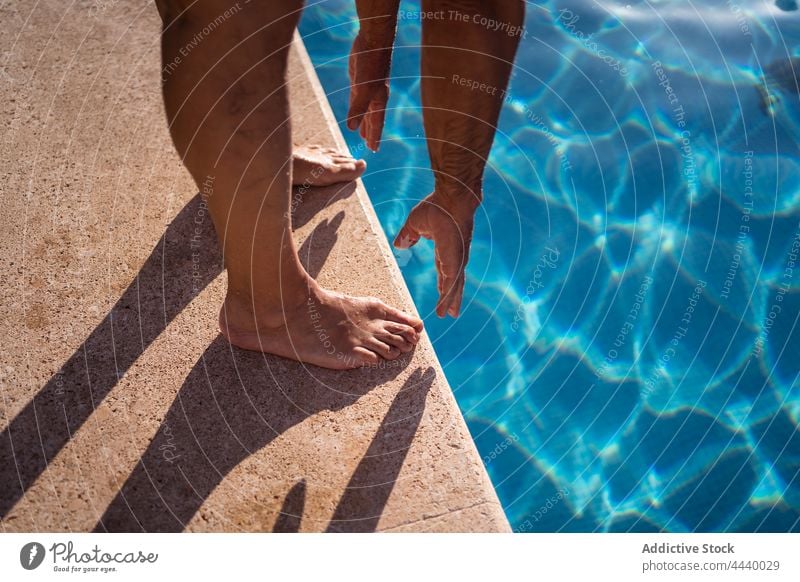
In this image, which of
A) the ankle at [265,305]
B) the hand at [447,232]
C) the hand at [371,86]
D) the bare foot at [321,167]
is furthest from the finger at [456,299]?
the bare foot at [321,167]

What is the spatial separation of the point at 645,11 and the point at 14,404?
2894 mm

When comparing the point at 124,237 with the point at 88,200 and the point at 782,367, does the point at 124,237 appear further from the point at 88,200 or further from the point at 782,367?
the point at 782,367

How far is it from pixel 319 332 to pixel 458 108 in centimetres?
63

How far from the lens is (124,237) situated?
6.77 feet

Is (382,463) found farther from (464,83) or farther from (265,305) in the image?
(464,83)

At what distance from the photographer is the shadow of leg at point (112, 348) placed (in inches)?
64.9

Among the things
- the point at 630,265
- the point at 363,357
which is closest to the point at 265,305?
the point at 363,357

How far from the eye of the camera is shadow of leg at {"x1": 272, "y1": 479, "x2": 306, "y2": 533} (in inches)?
63.2

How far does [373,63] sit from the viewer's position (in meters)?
2.08

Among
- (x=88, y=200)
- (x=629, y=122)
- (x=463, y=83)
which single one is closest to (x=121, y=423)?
(x=88, y=200)

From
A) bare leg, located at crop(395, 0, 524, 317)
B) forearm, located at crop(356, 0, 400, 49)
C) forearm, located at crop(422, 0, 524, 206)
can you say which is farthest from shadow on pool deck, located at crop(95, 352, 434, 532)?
forearm, located at crop(356, 0, 400, 49)

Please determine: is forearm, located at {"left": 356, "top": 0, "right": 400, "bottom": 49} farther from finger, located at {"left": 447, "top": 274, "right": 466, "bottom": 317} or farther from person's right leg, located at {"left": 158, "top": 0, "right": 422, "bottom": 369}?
finger, located at {"left": 447, "top": 274, "right": 466, "bottom": 317}

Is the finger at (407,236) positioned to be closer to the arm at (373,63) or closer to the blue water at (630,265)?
the arm at (373,63)

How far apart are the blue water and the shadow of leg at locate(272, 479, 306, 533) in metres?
0.72
